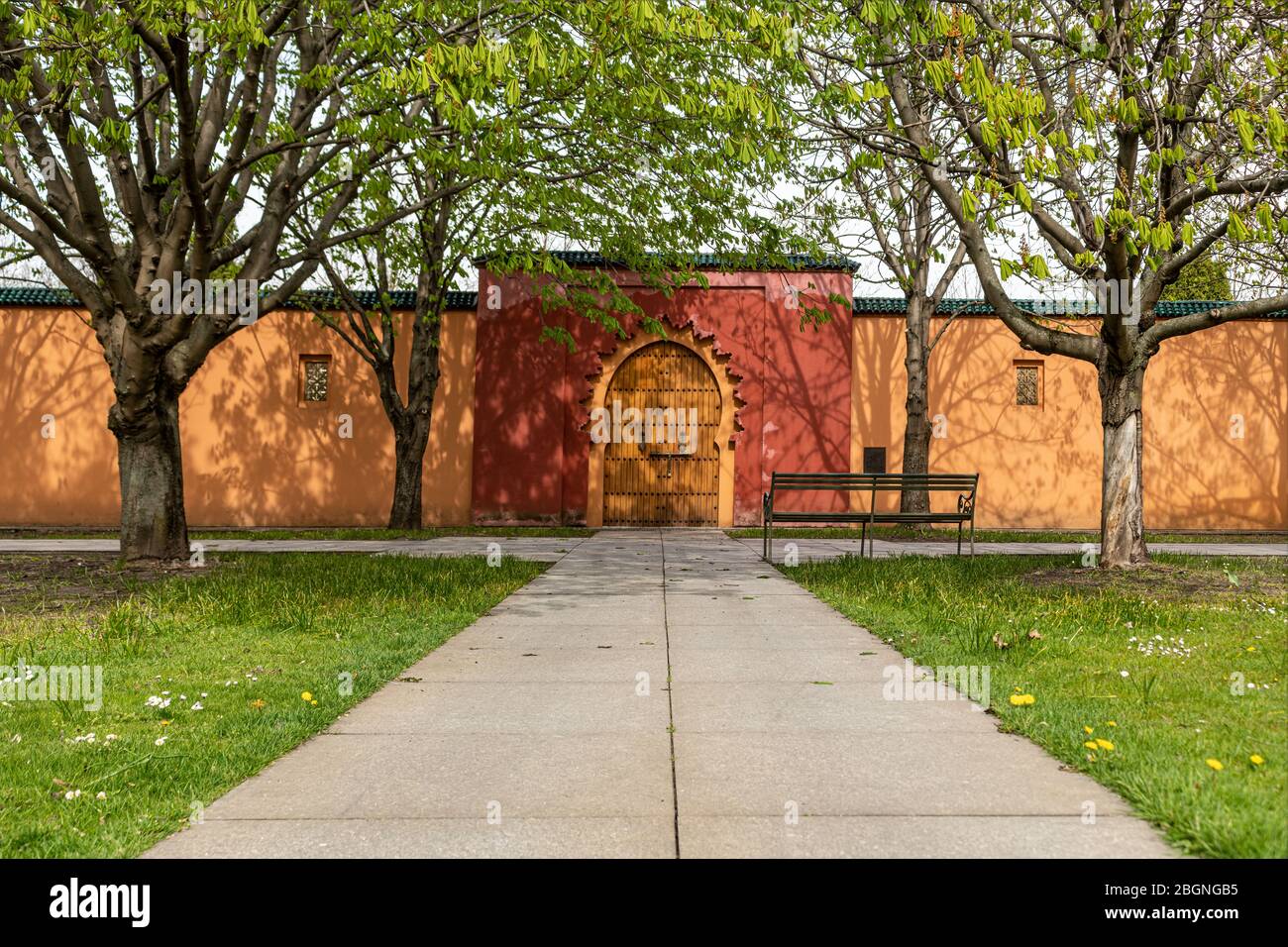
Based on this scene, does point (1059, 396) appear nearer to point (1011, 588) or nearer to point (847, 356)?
point (847, 356)

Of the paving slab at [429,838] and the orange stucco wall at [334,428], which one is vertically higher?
the orange stucco wall at [334,428]

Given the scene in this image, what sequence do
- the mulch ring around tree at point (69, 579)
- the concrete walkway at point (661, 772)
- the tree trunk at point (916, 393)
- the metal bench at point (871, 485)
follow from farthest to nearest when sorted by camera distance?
1. the tree trunk at point (916, 393)
2. the metal bench at point (871, 485)
3. the mulch ring around tree at point (69, 579)
4. the concrete walkway at point (661, 772)

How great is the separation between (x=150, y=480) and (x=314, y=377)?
34.4 ft

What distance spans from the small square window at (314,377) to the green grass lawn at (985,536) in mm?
9998

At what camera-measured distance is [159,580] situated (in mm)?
9055

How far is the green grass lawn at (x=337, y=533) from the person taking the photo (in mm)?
16125

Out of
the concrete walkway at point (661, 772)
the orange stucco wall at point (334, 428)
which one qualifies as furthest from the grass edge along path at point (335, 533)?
the concrete walkway at point (661, 772)

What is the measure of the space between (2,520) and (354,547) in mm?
11993

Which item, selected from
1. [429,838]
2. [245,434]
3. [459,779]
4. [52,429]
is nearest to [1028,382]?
[245,434]

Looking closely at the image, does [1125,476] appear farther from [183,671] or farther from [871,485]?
[183,671]

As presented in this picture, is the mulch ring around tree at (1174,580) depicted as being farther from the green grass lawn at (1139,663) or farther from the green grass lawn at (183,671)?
the green grass lawn at (183,671)
